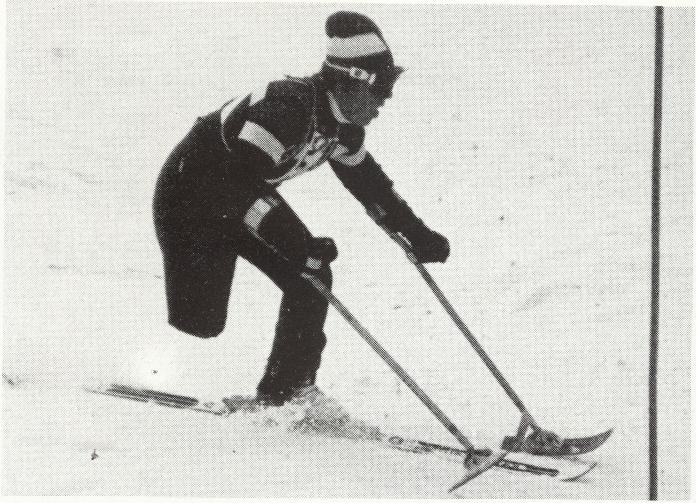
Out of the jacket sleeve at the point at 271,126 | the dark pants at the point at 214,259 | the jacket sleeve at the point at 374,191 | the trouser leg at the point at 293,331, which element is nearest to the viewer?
the jacket sleeve at the point at 271,126

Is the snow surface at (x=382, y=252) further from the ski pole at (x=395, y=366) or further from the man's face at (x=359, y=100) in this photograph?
the man's face at (x=359, y=100)

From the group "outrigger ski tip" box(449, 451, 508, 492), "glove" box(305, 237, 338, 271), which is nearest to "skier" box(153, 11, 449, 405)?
"glove" box(305, 237, 338, 271)

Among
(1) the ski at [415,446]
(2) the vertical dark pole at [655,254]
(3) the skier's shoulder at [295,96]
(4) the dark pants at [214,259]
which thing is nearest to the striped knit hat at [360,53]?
(3) the skier's shoulder at [295,96]

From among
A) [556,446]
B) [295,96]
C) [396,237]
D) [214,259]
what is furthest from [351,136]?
[556,446]

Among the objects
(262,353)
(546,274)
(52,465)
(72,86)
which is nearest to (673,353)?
(546,274)

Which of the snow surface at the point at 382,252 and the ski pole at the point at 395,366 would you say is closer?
the ski pole at the point at 395,366

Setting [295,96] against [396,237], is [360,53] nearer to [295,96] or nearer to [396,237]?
[295,96]

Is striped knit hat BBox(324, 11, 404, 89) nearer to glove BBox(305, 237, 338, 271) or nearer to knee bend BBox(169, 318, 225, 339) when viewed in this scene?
glove BBox(305, 237, 338, 271)
